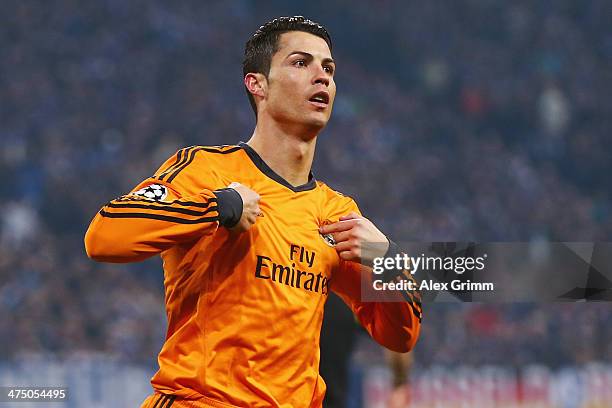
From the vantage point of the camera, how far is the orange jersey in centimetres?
276

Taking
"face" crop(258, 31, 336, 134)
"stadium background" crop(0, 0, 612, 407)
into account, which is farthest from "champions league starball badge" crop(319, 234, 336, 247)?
"stadium background" crop(0, 0, 612, 407)

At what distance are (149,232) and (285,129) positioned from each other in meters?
0.75

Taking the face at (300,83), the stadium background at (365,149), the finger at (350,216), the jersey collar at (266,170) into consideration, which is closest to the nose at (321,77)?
the face at (300,83)

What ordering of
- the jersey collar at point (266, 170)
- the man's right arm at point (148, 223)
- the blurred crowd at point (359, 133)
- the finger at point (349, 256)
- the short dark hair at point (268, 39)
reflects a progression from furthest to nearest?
the blurred crowd at point (359, 133), the short dark hair at point (268, 39), the jersey collar at point (266, 170), the finger at point (349, 256), the man's right arm at point (148, 223)

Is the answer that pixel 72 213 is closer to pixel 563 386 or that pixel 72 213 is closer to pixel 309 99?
pixel 563 386

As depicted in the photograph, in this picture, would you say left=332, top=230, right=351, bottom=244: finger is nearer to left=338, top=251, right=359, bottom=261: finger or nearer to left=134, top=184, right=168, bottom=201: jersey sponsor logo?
left=338, top=251, right=359, bottom=261: finger

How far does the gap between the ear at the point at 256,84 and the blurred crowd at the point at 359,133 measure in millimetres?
6503

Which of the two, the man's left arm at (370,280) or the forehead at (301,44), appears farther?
the forehead at (301,44)

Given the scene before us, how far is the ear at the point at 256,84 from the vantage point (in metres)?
3.36

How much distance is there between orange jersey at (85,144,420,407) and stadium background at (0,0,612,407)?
5.62m

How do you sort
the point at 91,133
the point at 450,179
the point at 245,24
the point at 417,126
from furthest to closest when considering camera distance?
the point at 245,24, the point at 417,126, the point at 450,179, the point at 91,133

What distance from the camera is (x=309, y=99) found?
3.24 meters

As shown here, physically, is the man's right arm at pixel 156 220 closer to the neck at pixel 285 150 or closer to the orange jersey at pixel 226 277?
the orange jersey at pixel 226 277

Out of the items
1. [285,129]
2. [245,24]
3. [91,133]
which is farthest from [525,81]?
[285,129]
